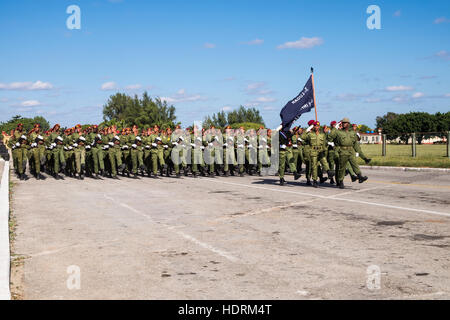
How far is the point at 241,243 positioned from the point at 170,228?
68.9 inches

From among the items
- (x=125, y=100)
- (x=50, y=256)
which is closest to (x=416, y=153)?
(x=50, y=256)

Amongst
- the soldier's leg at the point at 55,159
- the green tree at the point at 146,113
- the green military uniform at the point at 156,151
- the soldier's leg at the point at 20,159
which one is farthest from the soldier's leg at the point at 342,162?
the green tree at the point at 146,113

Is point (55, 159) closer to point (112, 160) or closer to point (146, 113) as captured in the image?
point (112, 160)

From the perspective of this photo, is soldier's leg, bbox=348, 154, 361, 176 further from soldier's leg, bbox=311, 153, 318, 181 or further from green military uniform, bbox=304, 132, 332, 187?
soldier's leg, bbox=311, 153, 318, 181

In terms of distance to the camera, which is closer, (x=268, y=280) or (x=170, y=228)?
(x=268, y=280)

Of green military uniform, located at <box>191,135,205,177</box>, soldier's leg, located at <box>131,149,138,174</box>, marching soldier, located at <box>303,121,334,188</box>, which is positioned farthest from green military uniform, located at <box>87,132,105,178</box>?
marching soldier, located at <box>303,121,334,188</box>

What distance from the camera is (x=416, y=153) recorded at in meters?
29.2

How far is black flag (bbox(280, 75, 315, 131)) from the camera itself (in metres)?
17.7

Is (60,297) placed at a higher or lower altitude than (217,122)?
lower

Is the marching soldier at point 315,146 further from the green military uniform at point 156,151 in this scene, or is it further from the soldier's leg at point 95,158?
the soldier's leg at point 95,158

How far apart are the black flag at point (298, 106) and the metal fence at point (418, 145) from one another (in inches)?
444

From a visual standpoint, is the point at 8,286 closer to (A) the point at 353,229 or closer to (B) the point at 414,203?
(A) the point at 353,229

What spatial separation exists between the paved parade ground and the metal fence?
1702cm
